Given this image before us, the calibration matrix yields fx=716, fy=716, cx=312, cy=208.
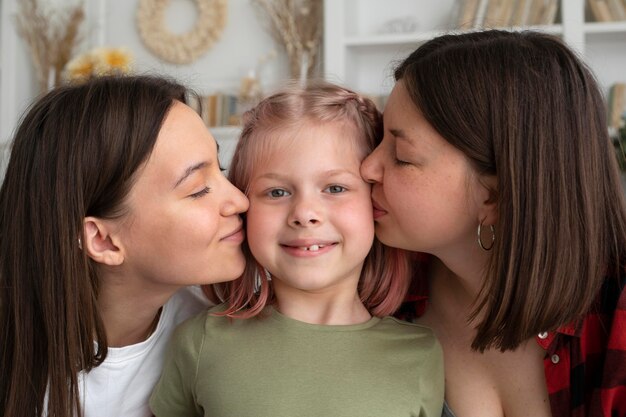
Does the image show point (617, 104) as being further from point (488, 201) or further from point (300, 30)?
point (488, 201)

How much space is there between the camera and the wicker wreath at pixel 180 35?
422 centimetres

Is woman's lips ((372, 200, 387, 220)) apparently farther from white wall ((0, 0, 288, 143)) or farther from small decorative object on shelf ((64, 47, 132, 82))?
white wall ((0, 0, 288, 143))

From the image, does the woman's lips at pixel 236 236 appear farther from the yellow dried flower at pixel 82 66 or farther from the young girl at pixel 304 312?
the yellow dried flower at pixel 82 66

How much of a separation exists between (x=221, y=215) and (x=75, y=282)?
0.32 m

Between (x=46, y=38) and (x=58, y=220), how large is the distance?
3235 mm

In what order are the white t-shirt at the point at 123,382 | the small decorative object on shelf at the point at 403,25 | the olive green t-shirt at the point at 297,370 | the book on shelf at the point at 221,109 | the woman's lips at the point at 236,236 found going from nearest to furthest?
1. the olive green t-shirt at the point at 297,370
2. the woman's lips at the point at 236,236
3. the white t-shirt at the point at 123,382
4. the small decorative object on shelf at the point at 403,25
5. the book on shelf at the point at 221,109

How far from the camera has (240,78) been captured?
14.0 ft

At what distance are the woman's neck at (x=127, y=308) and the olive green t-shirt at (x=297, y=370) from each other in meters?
0.11

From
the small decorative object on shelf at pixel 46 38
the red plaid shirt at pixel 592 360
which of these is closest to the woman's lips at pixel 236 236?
the red plaid shirt at pixel 592 360

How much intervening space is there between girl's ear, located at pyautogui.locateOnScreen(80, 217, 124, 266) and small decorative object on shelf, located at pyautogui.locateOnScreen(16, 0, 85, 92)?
10.0 feet

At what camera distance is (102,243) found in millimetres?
1481

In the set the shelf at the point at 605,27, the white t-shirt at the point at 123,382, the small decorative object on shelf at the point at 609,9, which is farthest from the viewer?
the small decorative object on shelf at the point at 609,9

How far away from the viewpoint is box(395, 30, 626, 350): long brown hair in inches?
50.3

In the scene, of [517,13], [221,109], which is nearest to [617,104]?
[517,13]
